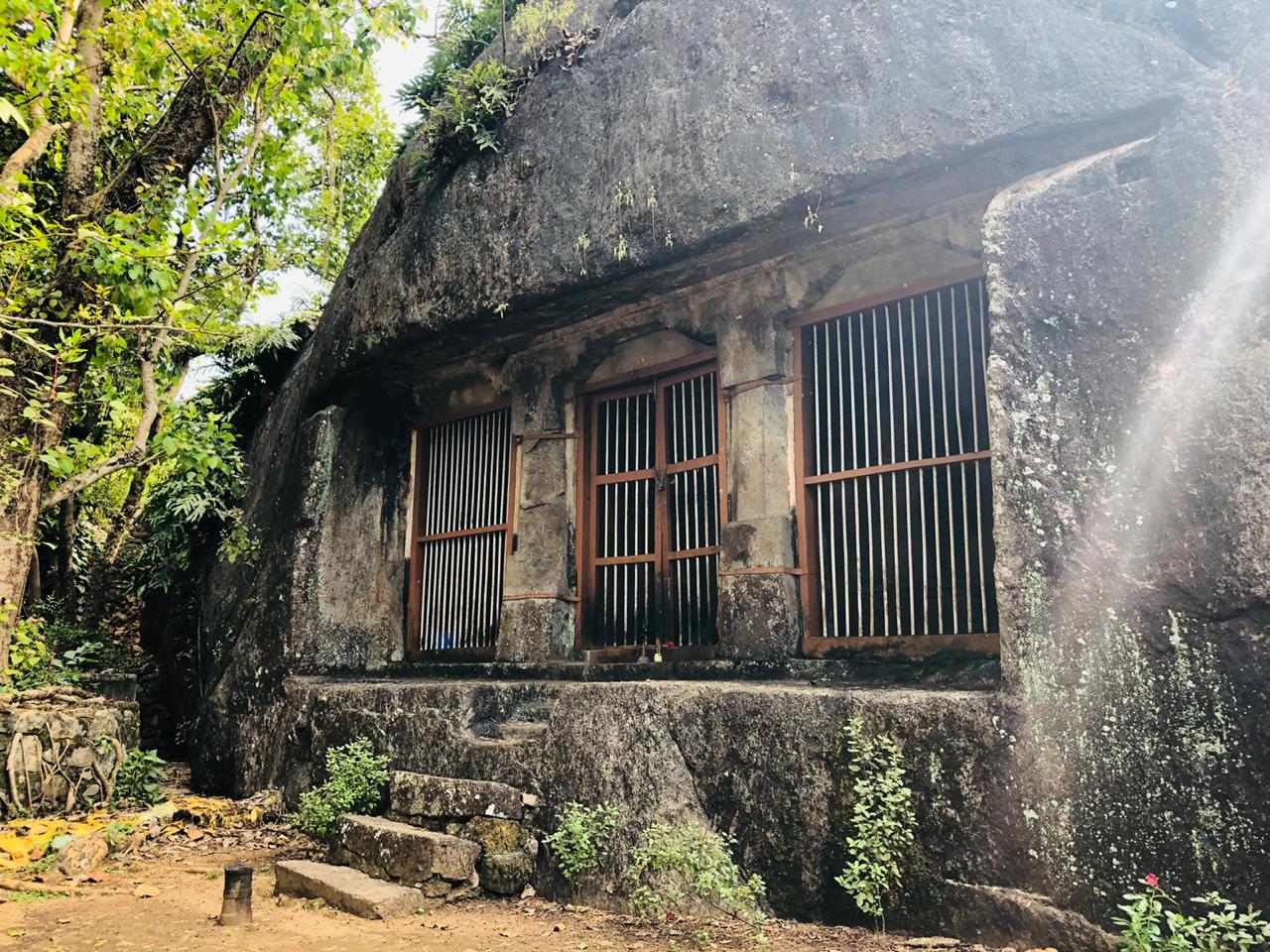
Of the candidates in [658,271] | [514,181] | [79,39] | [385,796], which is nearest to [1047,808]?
[658,271]

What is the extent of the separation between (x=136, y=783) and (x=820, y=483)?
590 centimetres

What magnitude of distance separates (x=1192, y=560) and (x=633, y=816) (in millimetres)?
3000

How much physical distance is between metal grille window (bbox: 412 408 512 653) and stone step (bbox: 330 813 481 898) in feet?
6.41

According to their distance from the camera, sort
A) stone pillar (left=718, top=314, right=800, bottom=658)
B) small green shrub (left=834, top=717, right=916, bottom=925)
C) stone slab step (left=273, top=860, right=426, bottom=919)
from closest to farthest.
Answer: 1. small green shrub (left=834, top=717, right=916, bottom=925)
2. stone slab step (left=273, top=860, right=426, bottom=919)
3. stone pillar (left=718, top=314, right=800, bottom=658)

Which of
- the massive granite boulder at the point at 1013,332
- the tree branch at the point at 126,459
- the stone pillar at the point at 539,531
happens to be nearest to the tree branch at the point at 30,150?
the tree branch at the point at 126,459

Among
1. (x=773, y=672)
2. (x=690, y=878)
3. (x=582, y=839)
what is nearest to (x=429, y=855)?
(x=582, y=839)

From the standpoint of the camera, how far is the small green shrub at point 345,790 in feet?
20.5

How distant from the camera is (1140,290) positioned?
4.13 m

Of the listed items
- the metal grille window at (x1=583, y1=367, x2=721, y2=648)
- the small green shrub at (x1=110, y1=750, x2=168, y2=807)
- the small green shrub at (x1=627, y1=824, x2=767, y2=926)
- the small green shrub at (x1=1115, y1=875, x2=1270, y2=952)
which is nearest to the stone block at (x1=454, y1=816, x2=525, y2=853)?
the small green shrub at (x1=627, y1=824, x2=767, y2=926)

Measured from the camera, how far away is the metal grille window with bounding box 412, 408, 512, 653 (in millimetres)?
7496

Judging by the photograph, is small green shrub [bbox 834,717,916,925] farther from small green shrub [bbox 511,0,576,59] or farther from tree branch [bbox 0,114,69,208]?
tree branch [bbox 0,114,69,208]

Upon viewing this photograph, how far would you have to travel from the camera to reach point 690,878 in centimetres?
465

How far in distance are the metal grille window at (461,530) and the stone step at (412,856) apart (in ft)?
6.41

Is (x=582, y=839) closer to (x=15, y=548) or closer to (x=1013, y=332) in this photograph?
(x=1013, y=332)
